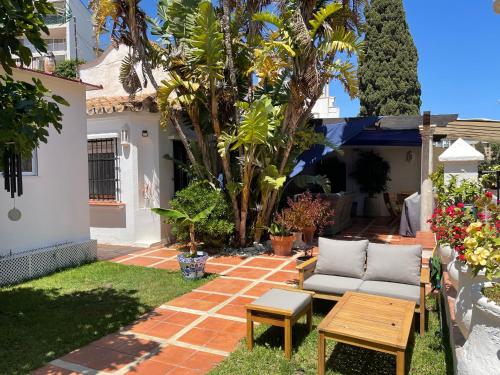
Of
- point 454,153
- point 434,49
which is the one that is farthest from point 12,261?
point 434,49

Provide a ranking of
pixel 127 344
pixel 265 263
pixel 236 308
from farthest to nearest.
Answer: pixel 265 263, pixel 236 308, pixel 127 344

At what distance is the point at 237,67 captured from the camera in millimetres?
11211

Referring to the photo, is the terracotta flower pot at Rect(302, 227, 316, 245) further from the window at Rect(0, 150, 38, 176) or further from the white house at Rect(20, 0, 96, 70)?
the white house at Rect(20, 0, 96, 70)

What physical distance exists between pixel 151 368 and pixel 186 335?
3.29 ft

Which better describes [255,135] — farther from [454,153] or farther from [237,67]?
[454,153]

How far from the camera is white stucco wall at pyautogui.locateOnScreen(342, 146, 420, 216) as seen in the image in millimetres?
19016

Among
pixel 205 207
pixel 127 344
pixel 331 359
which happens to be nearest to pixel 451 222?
pixel 331 359

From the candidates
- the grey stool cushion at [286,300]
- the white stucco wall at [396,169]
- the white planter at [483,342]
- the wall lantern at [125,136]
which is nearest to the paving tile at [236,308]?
the grey stool cushion at [286,300]

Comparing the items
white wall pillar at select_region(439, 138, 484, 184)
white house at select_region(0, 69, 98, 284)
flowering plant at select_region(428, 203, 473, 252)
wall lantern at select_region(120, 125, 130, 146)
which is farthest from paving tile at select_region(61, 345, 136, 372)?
wall lantern at select_region(120, 125, 130, 146)

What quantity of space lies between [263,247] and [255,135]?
353 centimetres

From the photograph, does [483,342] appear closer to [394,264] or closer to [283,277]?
[394,264]

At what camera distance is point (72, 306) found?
703cm

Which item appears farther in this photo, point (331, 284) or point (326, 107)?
point (326, 107)

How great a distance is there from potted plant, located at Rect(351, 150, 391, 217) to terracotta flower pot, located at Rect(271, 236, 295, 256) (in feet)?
29.8
